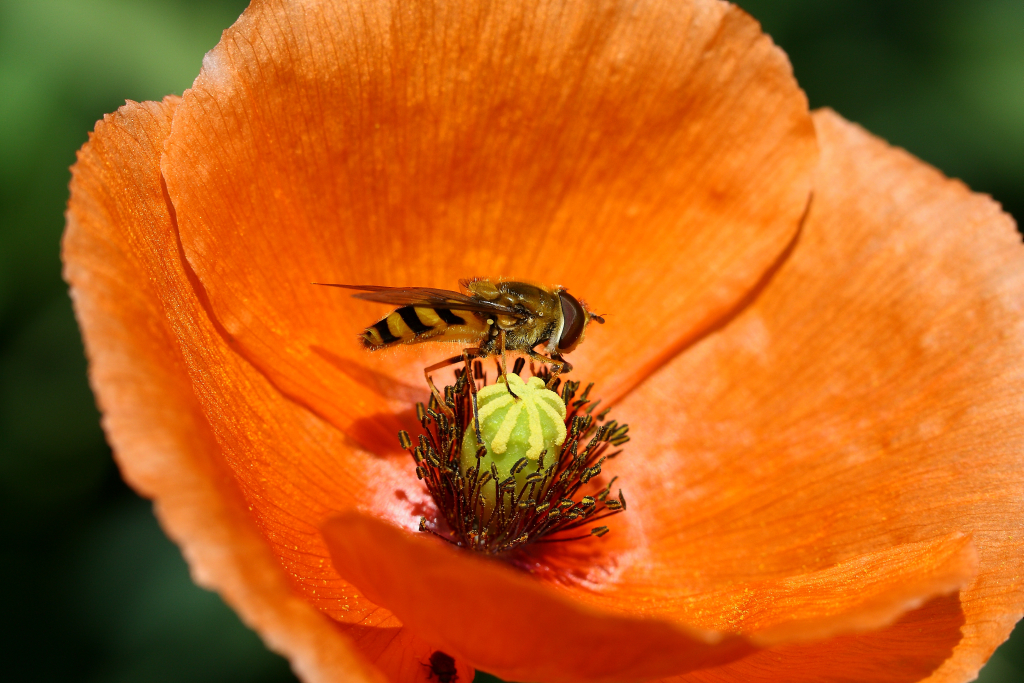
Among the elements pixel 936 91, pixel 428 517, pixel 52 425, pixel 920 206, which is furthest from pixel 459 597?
pixel 936 91

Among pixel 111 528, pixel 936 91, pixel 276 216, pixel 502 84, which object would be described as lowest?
pixel 111 528

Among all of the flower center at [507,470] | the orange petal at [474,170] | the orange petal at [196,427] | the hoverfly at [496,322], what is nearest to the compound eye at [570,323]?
the hoverfly at [496,322]

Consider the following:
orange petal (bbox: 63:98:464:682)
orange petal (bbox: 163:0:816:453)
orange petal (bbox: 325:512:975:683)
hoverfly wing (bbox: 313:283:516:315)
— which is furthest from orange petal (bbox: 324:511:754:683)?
orange petal (bbox: 163:0:816:453)

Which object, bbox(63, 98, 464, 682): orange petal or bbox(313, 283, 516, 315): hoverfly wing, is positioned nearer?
bbox(63, 98, 464, 682): orange petal

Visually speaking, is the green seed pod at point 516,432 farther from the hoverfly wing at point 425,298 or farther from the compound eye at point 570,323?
the hoverfly wing at point 425,298

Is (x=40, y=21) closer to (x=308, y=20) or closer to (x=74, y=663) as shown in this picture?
(x=308, y=20)

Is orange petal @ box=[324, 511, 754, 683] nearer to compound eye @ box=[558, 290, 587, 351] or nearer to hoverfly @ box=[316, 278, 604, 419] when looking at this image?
hoverfly @ box=[316, 278, 604, 419]
